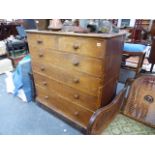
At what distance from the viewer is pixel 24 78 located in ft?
7.25

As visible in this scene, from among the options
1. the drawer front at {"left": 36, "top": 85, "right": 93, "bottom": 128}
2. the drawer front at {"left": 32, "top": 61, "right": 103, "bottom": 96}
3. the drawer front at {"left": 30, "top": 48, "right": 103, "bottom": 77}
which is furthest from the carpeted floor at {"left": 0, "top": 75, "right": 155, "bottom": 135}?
the drawer front at {"left": 30, "top": 48, "right": 103, "bottom": 77}

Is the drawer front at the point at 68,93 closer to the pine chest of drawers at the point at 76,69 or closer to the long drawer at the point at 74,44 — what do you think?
the pine chest of drawers at the point at 76,69

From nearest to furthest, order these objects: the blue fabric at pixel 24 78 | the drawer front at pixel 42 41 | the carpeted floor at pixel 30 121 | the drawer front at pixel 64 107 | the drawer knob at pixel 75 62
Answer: the drawer knob at pixel 75 62, the drawer front at pixel 42 41, the drawer front at pixel 64 107, the carpeted floor at pixel 30 121, the blue fabric at pixel 24 78

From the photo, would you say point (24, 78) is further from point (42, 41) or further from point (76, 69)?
point (76, 69)

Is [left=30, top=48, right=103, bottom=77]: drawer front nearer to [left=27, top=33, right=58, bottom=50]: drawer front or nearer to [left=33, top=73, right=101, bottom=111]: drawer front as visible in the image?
[left=27, top=33, right=58, bottom=50]: drawer front

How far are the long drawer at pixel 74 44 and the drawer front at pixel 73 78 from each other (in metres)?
0.23

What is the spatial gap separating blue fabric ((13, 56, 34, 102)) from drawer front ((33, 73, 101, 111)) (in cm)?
25

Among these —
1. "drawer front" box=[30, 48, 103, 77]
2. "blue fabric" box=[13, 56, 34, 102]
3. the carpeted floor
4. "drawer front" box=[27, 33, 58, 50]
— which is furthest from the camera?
"blue fabric" box=[13, 56, 34, 102]

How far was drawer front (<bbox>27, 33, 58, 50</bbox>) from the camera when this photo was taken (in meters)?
1.49

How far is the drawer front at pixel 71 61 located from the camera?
1.26 metres

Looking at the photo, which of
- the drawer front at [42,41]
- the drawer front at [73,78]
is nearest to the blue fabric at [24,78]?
the drawer front at [73,78]

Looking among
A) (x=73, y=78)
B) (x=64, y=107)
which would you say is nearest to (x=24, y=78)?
(x=64, y=107)

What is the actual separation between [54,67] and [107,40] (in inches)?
30.0
